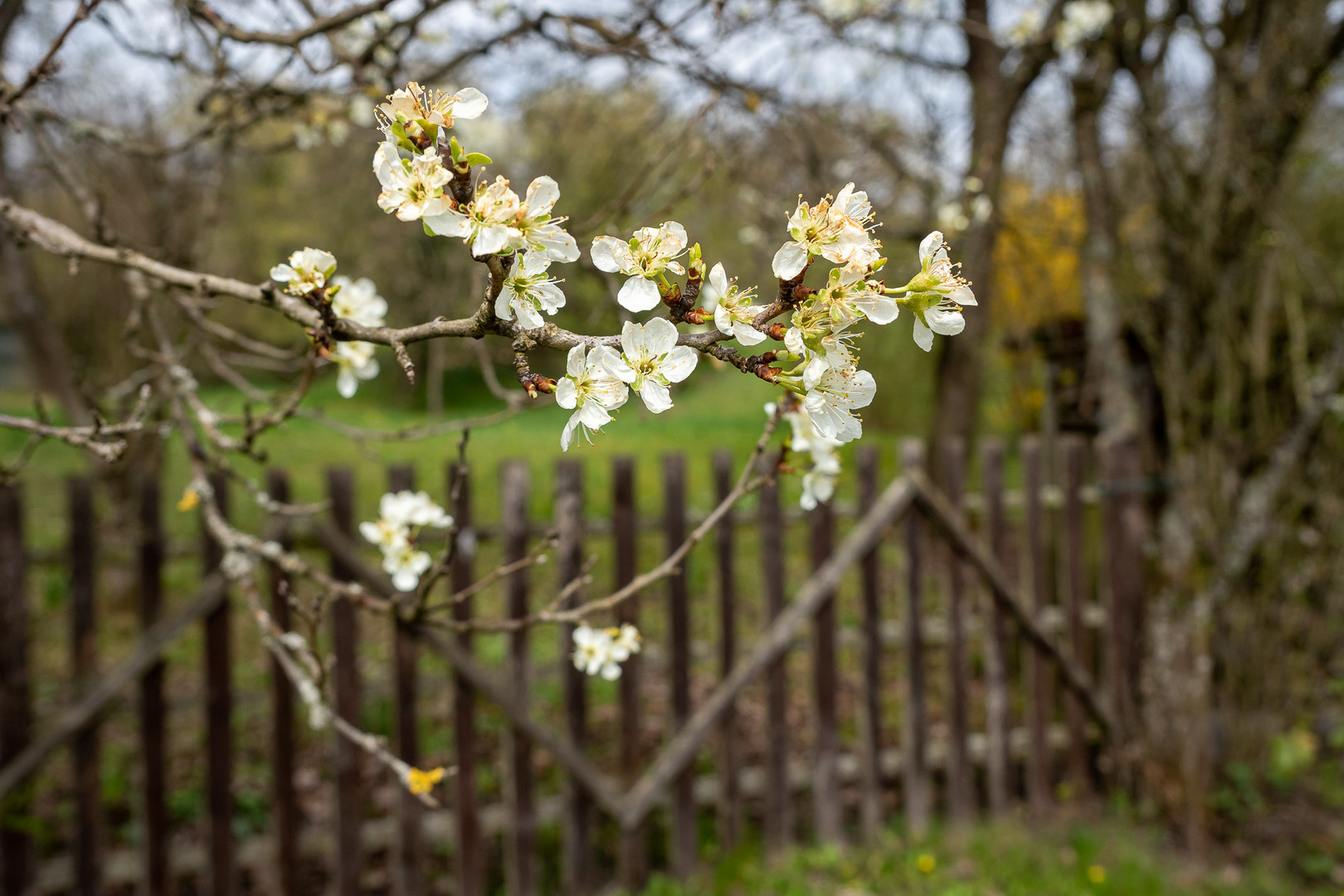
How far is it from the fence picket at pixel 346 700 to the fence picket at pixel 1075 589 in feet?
8.25

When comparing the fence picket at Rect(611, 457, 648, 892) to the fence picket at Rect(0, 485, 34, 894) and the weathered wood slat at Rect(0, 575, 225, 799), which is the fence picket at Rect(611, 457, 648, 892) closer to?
the weathered wood slat at Rect(0, 575, 225, 799)

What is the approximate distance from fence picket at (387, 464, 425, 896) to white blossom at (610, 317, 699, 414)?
71.2 inches

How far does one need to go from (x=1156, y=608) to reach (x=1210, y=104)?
6.05ft

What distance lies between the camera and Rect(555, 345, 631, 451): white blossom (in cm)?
77

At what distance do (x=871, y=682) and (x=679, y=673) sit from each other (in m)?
0.71

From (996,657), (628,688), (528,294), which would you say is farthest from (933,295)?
(996,657)

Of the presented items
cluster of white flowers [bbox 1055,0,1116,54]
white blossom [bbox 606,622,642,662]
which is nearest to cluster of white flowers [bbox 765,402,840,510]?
white blossom [bbox 606,622,642,662]

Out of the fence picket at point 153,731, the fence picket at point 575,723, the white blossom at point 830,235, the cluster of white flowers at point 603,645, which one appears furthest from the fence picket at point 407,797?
the white blossom at point 830,235

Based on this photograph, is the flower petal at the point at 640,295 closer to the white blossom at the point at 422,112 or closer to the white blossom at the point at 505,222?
the white blossom at the point at 505,222

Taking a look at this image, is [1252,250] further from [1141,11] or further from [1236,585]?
[1236,585]

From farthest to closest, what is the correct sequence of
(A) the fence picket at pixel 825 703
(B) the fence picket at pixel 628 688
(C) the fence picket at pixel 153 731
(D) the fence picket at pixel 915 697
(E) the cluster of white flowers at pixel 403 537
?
(D) the fence picket at pixel 915 697 → (A) the fence picket at pixel 825 703 → (B) the fence picket at pixel 628 688 → (C) the fence picket at pixel 153 731 → (E) the cluster of white flowers at pixel 403 537

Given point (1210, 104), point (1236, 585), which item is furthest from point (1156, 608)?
point (1210, 104)

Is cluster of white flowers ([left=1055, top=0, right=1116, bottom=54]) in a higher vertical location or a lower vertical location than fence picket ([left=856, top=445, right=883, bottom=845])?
higher

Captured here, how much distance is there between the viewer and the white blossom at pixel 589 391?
2.54 feet
